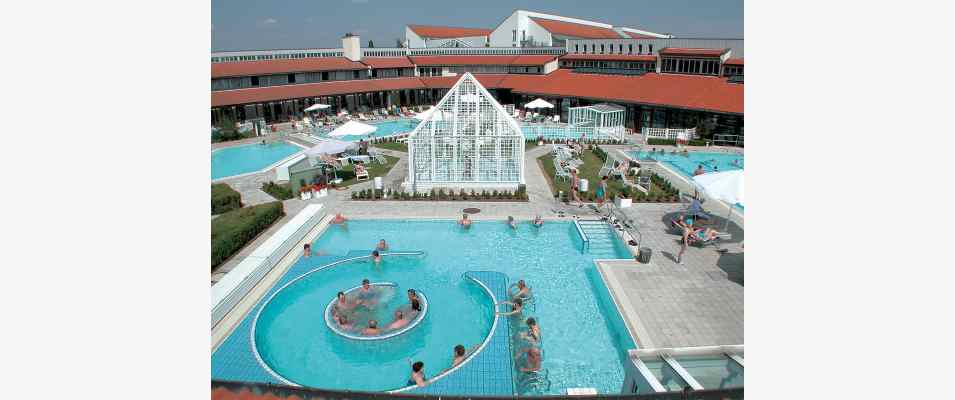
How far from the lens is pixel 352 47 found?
44188 millimetres

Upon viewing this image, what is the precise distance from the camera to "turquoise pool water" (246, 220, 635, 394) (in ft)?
30.9

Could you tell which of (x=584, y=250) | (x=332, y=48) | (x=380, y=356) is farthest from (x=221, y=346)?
(x=332, y=48)

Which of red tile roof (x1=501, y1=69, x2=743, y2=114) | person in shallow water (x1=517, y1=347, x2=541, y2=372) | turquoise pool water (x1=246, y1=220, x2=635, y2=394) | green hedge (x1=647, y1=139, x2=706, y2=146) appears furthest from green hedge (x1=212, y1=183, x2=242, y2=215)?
red tile roof (x1=501, y1=69, x2=743, y2=114)

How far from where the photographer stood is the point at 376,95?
4406cm

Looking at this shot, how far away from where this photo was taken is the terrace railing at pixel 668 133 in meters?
30.2

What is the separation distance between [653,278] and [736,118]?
68.6 feet

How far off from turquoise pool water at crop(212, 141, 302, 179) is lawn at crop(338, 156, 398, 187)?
15.7ft

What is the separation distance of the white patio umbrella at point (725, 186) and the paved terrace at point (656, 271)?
155 centimetres

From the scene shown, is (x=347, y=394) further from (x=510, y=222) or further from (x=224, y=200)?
(x=224, y=200)

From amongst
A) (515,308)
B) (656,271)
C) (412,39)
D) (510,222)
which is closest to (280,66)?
(412,39)

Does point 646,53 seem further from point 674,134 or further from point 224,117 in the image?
point 224,117

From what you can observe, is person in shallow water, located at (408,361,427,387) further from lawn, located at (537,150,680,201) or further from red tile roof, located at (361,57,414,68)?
red tile roof, located at (361,57,414,68)

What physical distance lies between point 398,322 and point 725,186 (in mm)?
9600

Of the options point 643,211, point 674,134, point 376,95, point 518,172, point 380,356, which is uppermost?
point 376,95
